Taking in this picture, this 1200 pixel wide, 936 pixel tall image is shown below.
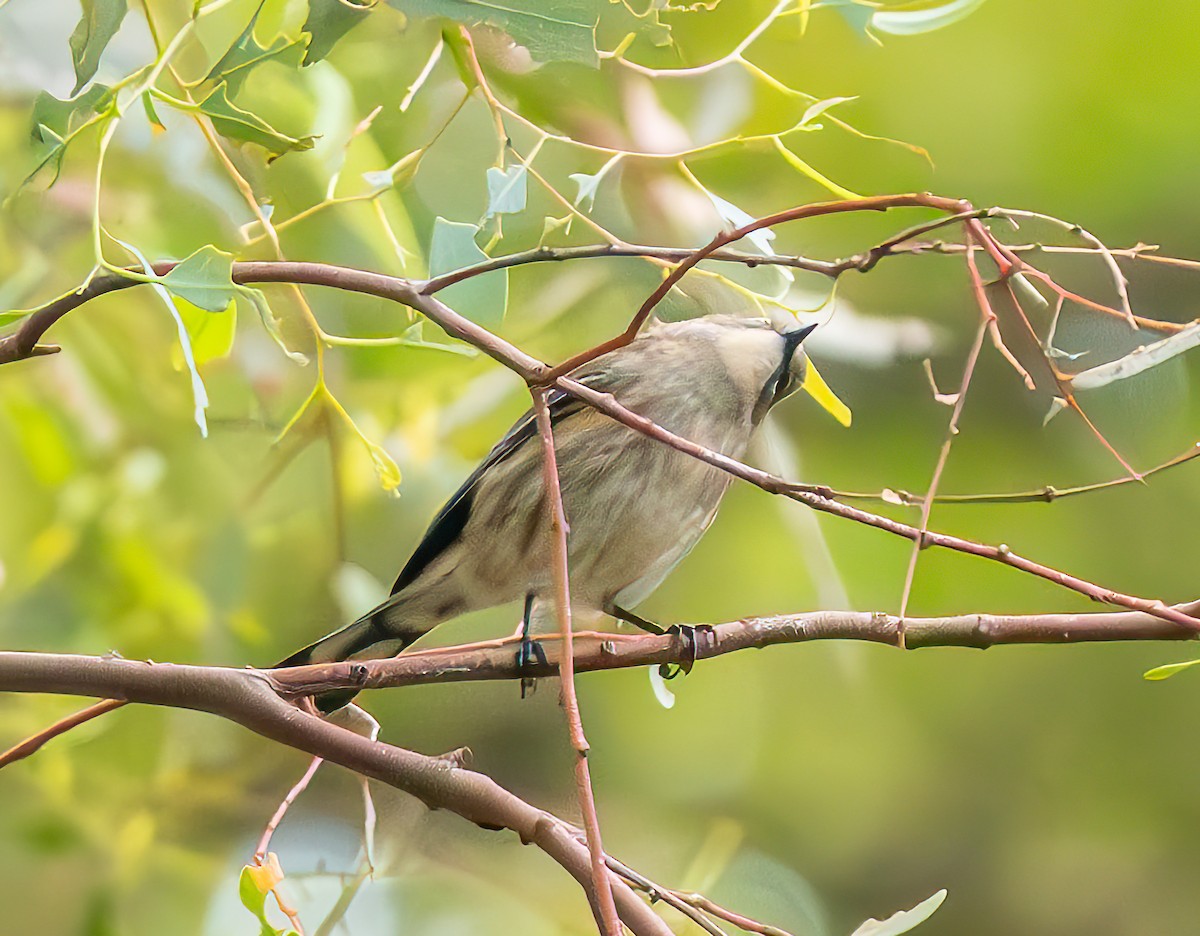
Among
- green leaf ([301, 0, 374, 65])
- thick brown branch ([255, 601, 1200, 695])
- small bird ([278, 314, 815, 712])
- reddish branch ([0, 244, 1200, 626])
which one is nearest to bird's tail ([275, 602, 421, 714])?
small bird ([278, 314, 815, 712])

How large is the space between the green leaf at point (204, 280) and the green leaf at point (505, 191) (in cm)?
15

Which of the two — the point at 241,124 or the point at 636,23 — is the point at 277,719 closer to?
the point at 241,124

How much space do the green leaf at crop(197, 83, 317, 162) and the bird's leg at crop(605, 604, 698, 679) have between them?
286mm

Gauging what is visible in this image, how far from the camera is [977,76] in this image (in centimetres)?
91

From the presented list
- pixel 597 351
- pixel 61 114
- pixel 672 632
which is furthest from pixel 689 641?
pixel 61 114

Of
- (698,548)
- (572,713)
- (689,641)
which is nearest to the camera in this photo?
(572,713)

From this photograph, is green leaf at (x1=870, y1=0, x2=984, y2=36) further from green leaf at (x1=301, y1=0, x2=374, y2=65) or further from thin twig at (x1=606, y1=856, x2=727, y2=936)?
thin twig at (x1=606, y1=856, x2=727, y2=936)

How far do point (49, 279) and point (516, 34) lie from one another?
491 millimetres

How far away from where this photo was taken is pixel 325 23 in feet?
1.39

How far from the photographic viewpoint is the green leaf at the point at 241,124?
0.41m

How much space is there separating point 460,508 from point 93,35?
1.18 ft

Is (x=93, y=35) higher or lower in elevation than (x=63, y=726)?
higher

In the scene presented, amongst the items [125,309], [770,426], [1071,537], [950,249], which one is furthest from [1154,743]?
[125,309]

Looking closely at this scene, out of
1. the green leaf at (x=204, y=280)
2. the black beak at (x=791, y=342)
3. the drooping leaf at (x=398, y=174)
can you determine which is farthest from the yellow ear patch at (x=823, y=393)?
the green leaf at (x=204, y=280)
